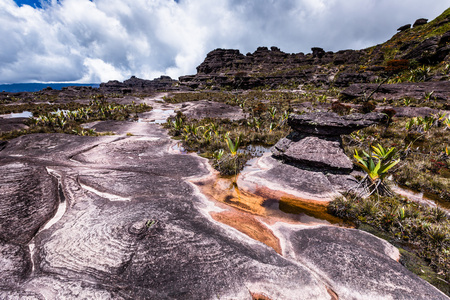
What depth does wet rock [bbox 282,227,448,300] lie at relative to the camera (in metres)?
3.36

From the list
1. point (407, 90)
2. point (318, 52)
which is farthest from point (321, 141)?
point (318, 52)

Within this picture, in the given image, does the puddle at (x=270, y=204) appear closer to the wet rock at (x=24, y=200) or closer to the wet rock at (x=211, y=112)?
the wet rock at (x=24, y=200)

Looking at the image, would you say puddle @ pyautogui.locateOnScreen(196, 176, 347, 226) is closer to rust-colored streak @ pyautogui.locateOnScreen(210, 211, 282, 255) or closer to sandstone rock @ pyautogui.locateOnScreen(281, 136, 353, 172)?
rust-colored streak @ pyautogui.locateOnScreen(210, 211, 282, 255)

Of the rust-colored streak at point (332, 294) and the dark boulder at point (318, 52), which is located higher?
the dark boulder at point (318, 52)

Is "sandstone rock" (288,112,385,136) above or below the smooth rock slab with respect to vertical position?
above

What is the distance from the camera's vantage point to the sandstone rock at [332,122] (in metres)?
8.95

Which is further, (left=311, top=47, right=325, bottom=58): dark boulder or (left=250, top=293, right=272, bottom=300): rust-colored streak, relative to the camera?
(left=311, top=47, right=325, bottom=58): dark boulder

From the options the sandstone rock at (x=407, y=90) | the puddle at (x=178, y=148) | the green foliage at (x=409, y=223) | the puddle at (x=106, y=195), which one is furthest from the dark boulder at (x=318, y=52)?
the puddle at (x=106, y=195)

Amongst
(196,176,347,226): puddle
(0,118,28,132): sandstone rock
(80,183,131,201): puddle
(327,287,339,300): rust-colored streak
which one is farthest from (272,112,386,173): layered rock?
(0,118,28,132): sandstone rock

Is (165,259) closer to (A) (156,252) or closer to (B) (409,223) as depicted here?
(A) (156,252)

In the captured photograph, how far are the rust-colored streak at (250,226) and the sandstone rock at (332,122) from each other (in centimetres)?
681

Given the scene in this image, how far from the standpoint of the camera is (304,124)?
9.96m

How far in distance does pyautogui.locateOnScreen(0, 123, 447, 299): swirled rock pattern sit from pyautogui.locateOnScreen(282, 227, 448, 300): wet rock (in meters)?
0.02

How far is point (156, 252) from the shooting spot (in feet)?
12.9
